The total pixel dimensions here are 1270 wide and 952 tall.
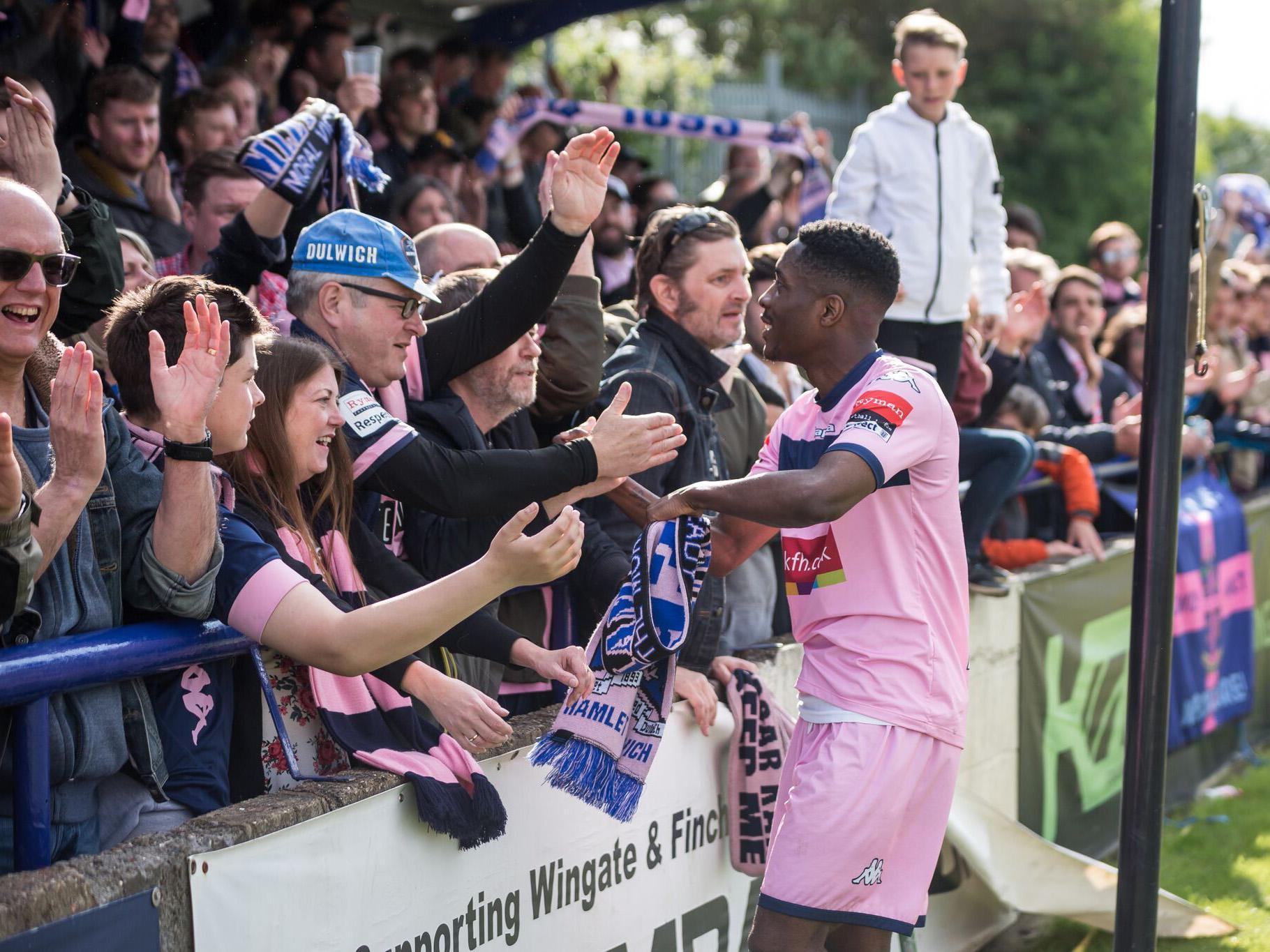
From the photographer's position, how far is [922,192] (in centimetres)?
612

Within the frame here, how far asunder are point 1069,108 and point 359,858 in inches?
897

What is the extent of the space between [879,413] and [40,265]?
1.76 metres

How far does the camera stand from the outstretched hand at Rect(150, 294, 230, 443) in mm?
2721

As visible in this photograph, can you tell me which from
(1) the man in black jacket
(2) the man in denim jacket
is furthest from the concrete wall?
(1) the man in black jacket

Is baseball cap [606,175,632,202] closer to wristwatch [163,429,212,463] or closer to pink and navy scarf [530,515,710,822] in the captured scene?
pink and navy scarf [530,515,710,822]

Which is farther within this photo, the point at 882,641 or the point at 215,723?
the point at 882,641

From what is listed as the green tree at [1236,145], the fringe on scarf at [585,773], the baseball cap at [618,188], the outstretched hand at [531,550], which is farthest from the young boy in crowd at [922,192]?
the green tree at [1236,145]

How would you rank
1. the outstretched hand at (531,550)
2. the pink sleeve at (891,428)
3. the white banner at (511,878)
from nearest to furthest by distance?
1. the outstretched hand at (531,550)
2. the white banner at (511,878)
3. the pink sleeve at (891,428)

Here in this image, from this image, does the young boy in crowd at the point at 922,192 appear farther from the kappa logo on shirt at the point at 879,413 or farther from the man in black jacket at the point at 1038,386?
the kappa logo on shirt at the point at 879,413

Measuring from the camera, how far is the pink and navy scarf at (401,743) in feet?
10.2

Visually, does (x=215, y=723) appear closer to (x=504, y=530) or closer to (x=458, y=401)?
(x=504, y=530)

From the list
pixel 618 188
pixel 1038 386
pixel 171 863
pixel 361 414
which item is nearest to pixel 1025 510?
pixel 1038 386

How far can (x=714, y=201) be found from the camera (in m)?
8.62

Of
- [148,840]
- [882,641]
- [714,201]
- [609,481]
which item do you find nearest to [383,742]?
[148,840]
